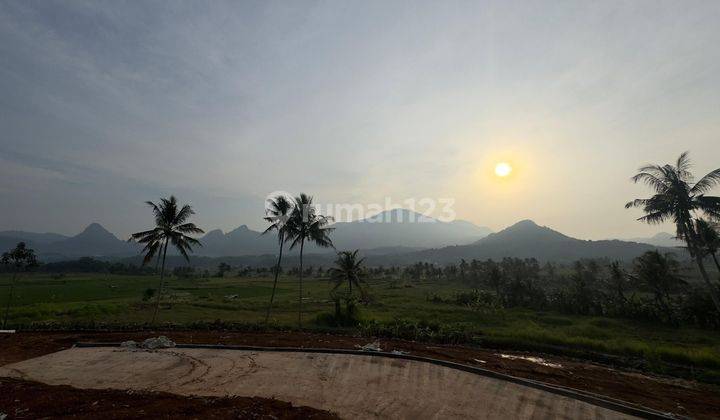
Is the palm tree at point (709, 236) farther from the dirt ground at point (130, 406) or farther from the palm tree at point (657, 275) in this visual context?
the dirt ground at point (130, 406)

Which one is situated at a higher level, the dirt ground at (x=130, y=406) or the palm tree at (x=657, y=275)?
the palm tree at (x=657, y=275)

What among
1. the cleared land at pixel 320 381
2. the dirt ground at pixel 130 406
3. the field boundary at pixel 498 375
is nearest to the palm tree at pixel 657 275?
the field boundary at pixel 498 375

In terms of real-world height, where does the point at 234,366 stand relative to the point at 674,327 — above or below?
above

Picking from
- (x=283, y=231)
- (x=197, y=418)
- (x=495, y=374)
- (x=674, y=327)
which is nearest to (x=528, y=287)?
(x=674, y=327)

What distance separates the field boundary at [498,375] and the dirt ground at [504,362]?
1001 mm

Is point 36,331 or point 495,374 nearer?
point 495,374

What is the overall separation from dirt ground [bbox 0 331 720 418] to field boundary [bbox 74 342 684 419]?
1001 mm

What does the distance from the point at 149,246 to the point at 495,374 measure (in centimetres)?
2612

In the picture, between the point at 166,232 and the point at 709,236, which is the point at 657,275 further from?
the point at 166,232

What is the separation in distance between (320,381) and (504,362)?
873 centimetres

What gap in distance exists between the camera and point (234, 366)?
14.1 metres

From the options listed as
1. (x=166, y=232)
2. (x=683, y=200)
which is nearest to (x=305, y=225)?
(x=166, y=232)

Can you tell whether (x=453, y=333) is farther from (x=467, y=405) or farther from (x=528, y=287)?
(x=528, y=287)

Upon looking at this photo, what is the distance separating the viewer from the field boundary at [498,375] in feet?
33.8
